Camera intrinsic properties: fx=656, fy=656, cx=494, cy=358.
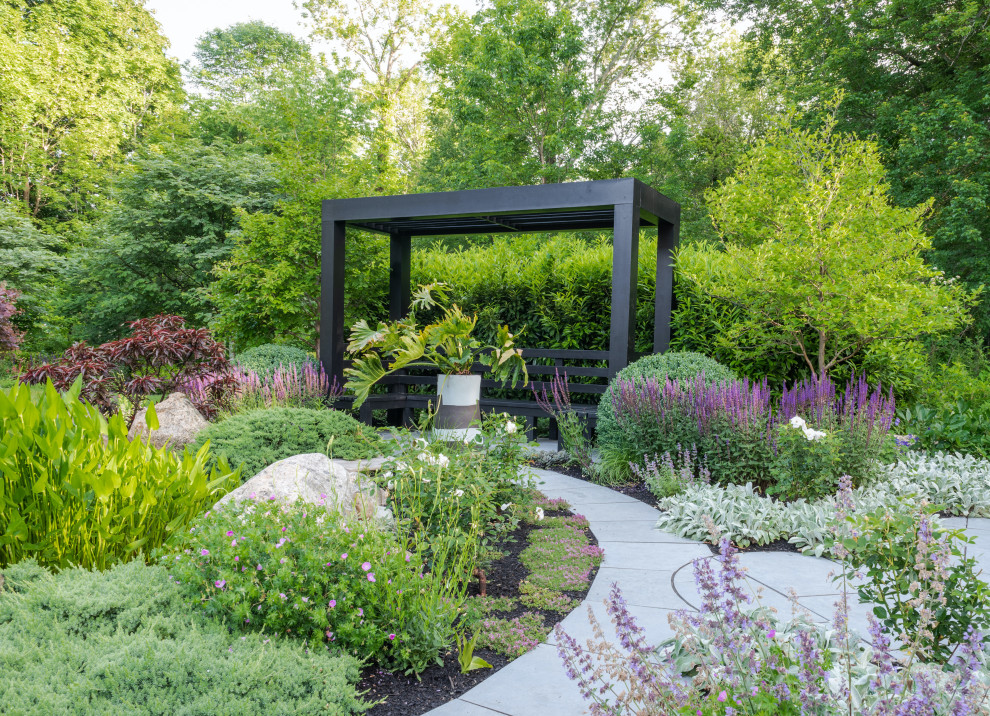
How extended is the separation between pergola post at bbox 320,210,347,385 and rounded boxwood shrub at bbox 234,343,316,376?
9.8 inches

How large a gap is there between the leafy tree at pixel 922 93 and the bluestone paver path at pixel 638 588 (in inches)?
362

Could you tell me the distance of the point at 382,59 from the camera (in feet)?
67.8

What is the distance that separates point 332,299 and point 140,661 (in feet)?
19.0

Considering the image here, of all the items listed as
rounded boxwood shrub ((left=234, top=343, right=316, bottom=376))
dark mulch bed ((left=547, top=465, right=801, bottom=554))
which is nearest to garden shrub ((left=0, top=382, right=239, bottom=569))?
dark mulch bed ((left=547, top=465, right=801, bottom=554))

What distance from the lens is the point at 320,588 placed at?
222 cm

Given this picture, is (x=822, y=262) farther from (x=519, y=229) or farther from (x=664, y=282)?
(x=519, y=229)

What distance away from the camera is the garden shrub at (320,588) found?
2.19 metres

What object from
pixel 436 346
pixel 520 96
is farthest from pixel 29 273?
pixel 436 346

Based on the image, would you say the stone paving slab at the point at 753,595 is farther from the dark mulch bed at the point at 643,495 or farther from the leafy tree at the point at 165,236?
the leafy tree at the point at 165,236

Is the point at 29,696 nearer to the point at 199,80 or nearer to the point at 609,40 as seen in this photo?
the point at 609,40

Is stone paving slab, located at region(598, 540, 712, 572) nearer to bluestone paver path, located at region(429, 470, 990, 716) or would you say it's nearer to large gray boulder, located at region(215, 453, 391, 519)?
bluestone paver path, located at region(429, 470, 990, 716)

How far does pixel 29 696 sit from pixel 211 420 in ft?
14.5

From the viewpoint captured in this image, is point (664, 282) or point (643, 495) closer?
point (643, 495)

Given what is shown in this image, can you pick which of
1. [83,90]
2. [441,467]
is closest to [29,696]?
[441,467]
